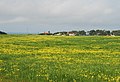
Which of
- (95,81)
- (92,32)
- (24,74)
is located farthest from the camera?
(92,32)

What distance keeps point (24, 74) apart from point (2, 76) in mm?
1020

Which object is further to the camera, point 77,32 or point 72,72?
point 77,32

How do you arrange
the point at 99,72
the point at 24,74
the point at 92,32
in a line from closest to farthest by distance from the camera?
the point at 24,74, the point at 99,72, the point at 92,32

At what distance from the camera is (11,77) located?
51.0ft

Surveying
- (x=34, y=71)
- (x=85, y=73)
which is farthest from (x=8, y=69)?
(x=85, y=73)

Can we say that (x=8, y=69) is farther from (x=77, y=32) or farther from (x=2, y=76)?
(x=77, y=32)

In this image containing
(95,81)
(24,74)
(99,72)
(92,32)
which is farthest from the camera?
(92,32)

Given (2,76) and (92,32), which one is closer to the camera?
(2,76)

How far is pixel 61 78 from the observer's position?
1516 centimetres

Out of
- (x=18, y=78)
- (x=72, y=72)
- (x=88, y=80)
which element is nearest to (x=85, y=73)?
(x=72, y=72)

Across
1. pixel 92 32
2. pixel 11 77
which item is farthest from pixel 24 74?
pixel 92 32

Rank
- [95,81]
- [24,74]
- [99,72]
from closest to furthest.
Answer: [95,81] < [24,74] < [99,72]

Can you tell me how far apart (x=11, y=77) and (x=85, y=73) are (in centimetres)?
332

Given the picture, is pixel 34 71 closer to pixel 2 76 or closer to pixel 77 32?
pixel 2 76
